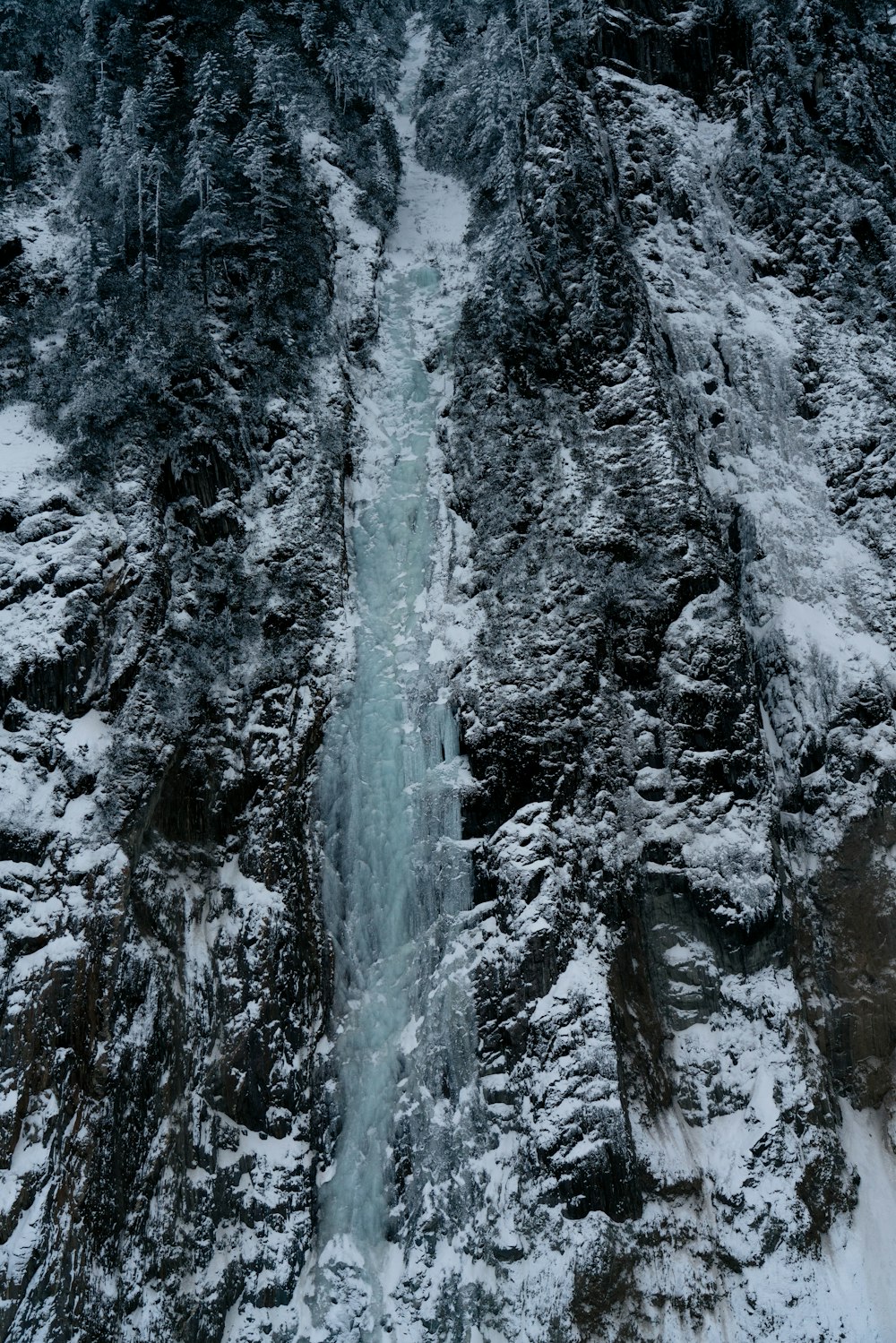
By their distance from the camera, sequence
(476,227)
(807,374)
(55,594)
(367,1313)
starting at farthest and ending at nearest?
(476,227) < (807,374) < (55,594) < (367,1313)

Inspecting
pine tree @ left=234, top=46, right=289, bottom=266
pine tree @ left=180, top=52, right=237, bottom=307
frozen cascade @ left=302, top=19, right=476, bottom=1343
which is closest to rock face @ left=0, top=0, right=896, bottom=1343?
frozen cascade @ left=302, top=19, right=476, bottom=1343

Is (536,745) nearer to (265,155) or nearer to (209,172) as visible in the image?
(209,172)

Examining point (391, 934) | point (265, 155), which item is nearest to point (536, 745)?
point (391, 934)

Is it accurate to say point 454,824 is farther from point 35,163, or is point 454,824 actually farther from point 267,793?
point 35,163

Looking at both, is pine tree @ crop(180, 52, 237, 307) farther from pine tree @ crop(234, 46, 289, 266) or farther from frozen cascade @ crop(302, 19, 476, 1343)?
frozen cascade @ crop(302, 19, 476, 1343)

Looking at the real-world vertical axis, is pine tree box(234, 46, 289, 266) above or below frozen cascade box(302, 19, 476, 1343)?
above

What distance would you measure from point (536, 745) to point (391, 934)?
A: 441 cm

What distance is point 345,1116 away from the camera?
57.8 feet

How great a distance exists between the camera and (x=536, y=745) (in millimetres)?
19578

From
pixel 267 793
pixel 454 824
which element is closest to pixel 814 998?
pixel 454 824

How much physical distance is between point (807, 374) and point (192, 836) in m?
16.6

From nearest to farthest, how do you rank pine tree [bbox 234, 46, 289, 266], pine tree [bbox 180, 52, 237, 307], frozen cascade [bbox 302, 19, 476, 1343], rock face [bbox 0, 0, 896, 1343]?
rock face [bbox 0, 0, 896, 1343] → frozen cascade [bbox 302, 19, 476, 1343] → pine tree [bbox 180, 52, 237, 307] → pine tree [bbox 234, 46, 289, 266]

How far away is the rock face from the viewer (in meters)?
16.2

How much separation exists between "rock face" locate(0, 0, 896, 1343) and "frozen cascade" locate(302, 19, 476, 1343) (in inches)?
13.2
